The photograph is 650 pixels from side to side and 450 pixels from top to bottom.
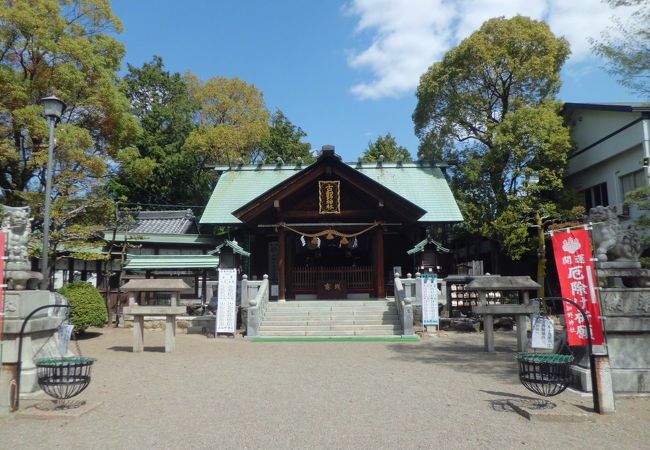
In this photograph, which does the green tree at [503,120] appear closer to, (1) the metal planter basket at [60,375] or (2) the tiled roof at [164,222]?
(2) the tiled roof at [164,222]

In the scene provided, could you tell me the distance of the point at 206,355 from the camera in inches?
477

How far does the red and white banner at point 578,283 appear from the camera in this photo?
22.9 feet

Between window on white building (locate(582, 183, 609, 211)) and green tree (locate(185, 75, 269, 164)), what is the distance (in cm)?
2017

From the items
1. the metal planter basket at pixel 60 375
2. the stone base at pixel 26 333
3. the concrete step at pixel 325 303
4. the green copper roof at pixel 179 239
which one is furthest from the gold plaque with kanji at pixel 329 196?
the metal planter basket at pixel 60 375

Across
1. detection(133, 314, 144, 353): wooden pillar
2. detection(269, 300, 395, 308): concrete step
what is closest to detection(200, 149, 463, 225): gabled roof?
detection(269, 300, 395, 308): concrete step

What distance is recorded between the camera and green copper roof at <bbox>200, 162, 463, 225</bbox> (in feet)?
69.4

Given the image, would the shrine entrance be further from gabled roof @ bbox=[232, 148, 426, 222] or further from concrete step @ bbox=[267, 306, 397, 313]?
concrete step @ bbox=[267, 306, 397, 313]

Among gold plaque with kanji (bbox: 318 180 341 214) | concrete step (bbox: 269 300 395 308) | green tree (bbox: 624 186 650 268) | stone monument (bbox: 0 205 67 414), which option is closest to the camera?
stone monument (bbox: 0 205 67 414)

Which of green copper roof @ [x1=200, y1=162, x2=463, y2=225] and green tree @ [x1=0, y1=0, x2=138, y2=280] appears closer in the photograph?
green tree @ [x1=0, y1=0, x2=138, y2=280]

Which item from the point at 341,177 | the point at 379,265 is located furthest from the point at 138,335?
the point at 341,177

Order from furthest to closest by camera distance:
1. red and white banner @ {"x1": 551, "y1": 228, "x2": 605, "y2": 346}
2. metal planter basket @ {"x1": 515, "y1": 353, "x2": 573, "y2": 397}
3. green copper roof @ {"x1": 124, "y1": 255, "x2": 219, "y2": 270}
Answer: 1. green copper roof @ {"x1": 124, "y1": 255, "x2": 219, "y2": 270}
2. red and white banner @ {"x1": 551, "y1": 228, "x2": 605, "y2": 346}
3. metal planter basket @ {"x1": 515, "y1": 353, "x2": 573, "y2": 397}

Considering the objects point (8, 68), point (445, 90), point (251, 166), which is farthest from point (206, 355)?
point (445, 90)

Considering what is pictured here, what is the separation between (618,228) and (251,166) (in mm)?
19405

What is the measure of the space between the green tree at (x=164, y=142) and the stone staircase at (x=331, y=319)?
17.5 meters
